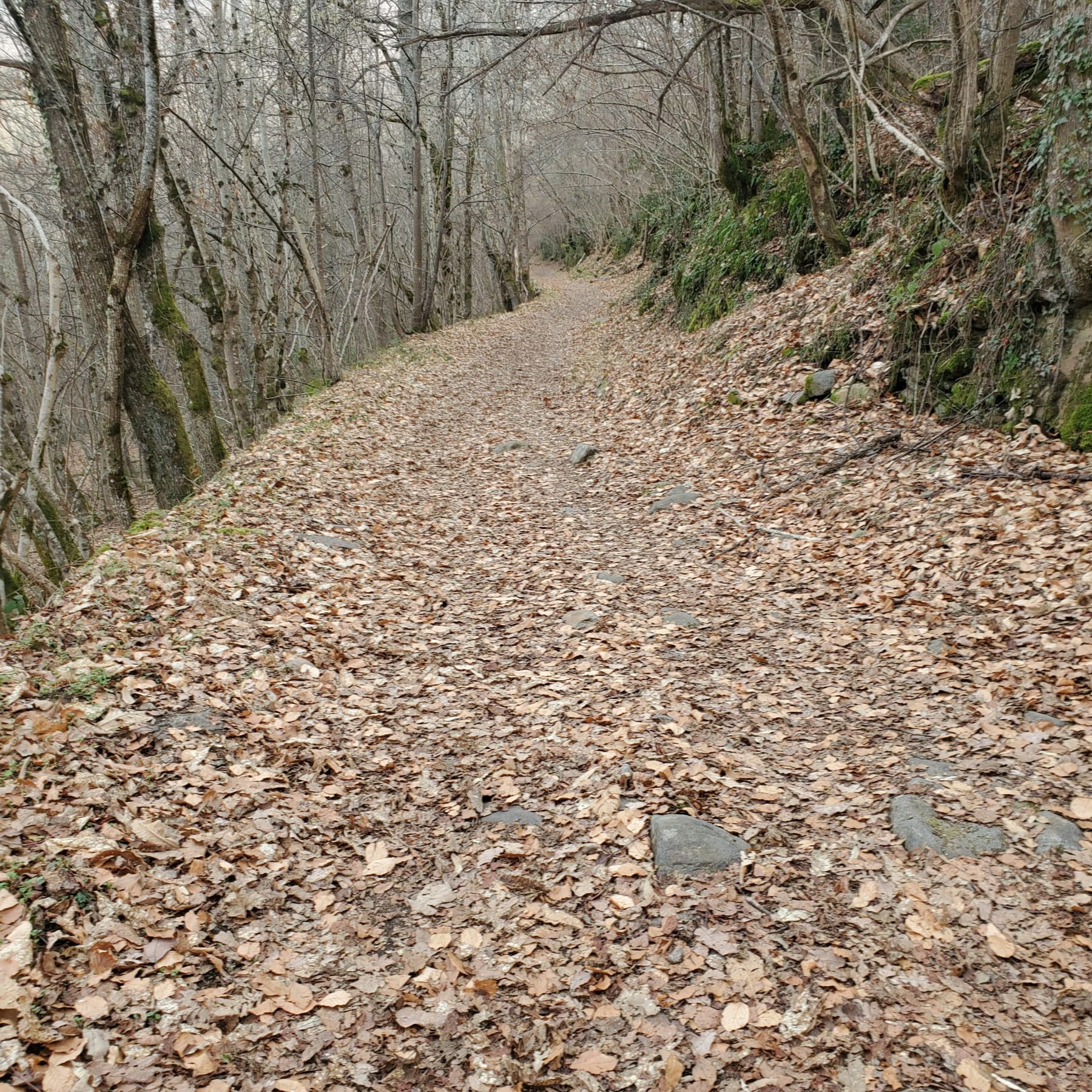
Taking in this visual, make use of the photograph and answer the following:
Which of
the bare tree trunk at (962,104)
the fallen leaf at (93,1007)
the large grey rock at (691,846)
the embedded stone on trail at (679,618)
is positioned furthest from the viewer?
the bare tree trunk at (962,104)

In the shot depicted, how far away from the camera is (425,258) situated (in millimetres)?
20500

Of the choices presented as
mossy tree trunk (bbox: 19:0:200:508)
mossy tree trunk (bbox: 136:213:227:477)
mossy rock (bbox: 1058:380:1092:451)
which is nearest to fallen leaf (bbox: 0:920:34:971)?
mossy tree trunk (bbox: 19:0:200:508)

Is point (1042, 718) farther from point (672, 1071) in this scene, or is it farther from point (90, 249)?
point (90, 249)

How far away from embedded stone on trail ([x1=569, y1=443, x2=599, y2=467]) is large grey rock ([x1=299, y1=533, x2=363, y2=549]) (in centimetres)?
400

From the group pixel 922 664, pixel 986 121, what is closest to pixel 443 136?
pixel 986 121

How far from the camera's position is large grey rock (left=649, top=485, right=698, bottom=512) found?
8.59 metres

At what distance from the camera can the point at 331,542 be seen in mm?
7523

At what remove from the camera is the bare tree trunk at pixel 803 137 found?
367 inches

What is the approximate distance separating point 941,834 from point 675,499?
5.45m

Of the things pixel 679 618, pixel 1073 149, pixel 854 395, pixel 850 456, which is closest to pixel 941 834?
pixel 679 618

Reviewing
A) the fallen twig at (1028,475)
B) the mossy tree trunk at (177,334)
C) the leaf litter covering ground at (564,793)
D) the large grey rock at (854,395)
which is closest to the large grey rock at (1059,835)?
the leaf litter covering ground at (564,793)

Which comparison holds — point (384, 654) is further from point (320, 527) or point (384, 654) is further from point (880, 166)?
point (880, 166)

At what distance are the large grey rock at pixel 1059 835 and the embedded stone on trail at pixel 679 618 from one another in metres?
2.88

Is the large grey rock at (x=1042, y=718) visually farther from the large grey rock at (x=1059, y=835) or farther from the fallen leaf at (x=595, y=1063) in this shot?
the fallen leaf at (x=595, y=1063)
